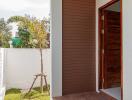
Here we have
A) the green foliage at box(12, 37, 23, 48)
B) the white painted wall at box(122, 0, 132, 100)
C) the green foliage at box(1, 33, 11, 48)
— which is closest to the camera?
the white painted wall at box(122, 0, 132, 100)

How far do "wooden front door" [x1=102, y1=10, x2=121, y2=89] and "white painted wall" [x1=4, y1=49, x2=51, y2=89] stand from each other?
105 inches

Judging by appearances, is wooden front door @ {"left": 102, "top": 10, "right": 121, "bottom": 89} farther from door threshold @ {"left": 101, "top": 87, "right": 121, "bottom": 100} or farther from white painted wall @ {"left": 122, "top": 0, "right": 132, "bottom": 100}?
white painted wall @ {"left": 122, "top": 0, "right": 132, "bottom": 100}

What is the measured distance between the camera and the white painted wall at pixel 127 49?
315cm

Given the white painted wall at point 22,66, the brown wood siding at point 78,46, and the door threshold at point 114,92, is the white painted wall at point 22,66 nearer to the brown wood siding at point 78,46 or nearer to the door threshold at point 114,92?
the brown wood siding at point 78,46

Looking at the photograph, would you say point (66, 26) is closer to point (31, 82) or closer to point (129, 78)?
point (129, 78)

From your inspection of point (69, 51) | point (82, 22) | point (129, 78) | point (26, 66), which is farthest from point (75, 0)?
point (26, 66)

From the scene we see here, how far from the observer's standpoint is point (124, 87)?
131 inches

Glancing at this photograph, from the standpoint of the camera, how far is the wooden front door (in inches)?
175

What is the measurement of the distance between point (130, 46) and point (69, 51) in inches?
65.6

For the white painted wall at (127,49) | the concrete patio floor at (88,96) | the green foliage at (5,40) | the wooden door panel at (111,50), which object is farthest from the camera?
the green foliage at (5,40)

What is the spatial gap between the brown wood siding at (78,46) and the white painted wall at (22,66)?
2.24m

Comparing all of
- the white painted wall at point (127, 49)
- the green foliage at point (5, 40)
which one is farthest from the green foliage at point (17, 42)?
the white painted wall at point (127, 49)

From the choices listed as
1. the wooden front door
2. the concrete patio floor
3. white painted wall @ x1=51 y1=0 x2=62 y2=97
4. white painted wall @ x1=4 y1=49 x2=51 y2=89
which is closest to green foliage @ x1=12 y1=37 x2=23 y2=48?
white painted wall @ x1=4 y1=49 x2=51 y2=89

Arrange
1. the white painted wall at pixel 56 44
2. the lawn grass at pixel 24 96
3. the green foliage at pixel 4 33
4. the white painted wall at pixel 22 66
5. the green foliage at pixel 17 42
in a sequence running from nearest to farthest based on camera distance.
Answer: the white painted wall at pixel 56 44 → the lawn grass at pixel 24 96 → the white painted wall at pixel 22 66 → the green foliage at pixel 17 42 → the green foliage at pixel 4 33
